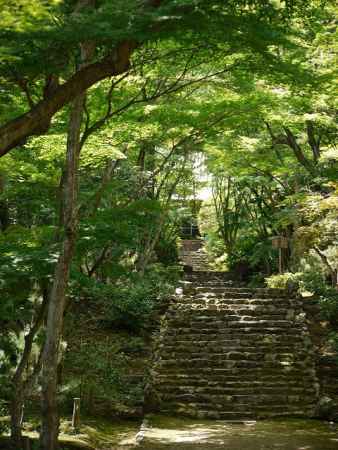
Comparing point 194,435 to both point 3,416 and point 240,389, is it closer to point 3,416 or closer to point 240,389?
point 240,389

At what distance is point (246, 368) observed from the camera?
13195 millimetres

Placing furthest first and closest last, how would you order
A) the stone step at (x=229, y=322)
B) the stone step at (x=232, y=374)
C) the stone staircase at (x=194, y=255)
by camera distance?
the stone staircase at (x=194, y=255) → the stone step at (x=229, y=322) → the stone step at (x=232, y=374)

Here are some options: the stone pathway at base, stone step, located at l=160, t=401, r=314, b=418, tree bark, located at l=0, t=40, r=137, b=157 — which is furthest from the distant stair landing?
tree bark, located at l=0, t=40, r=137, b=157

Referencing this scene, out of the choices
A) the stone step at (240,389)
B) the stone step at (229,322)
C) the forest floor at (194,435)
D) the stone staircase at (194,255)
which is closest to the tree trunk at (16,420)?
the forest floor at (194,435)

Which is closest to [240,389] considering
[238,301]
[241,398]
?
[241,398]

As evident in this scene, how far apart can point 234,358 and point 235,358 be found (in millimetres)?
23

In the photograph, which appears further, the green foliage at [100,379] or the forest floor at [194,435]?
the green foliage at [100,379]

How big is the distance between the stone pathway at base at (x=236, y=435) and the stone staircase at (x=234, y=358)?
24.5 inches

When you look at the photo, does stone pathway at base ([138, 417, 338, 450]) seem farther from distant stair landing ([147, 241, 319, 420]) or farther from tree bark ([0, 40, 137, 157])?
tree bark ([0, 40, 137, 157])

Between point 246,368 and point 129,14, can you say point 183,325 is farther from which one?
point 129,14

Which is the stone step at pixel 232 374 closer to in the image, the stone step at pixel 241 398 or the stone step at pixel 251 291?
the stone step at pixel 241 398

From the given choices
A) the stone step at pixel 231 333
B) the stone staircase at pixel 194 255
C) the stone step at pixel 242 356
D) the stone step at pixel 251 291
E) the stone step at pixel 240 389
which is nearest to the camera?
the stone step at pixel 240 389

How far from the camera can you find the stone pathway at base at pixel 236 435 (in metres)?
8.80

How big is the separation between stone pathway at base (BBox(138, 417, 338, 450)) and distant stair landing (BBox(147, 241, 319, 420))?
620mm
